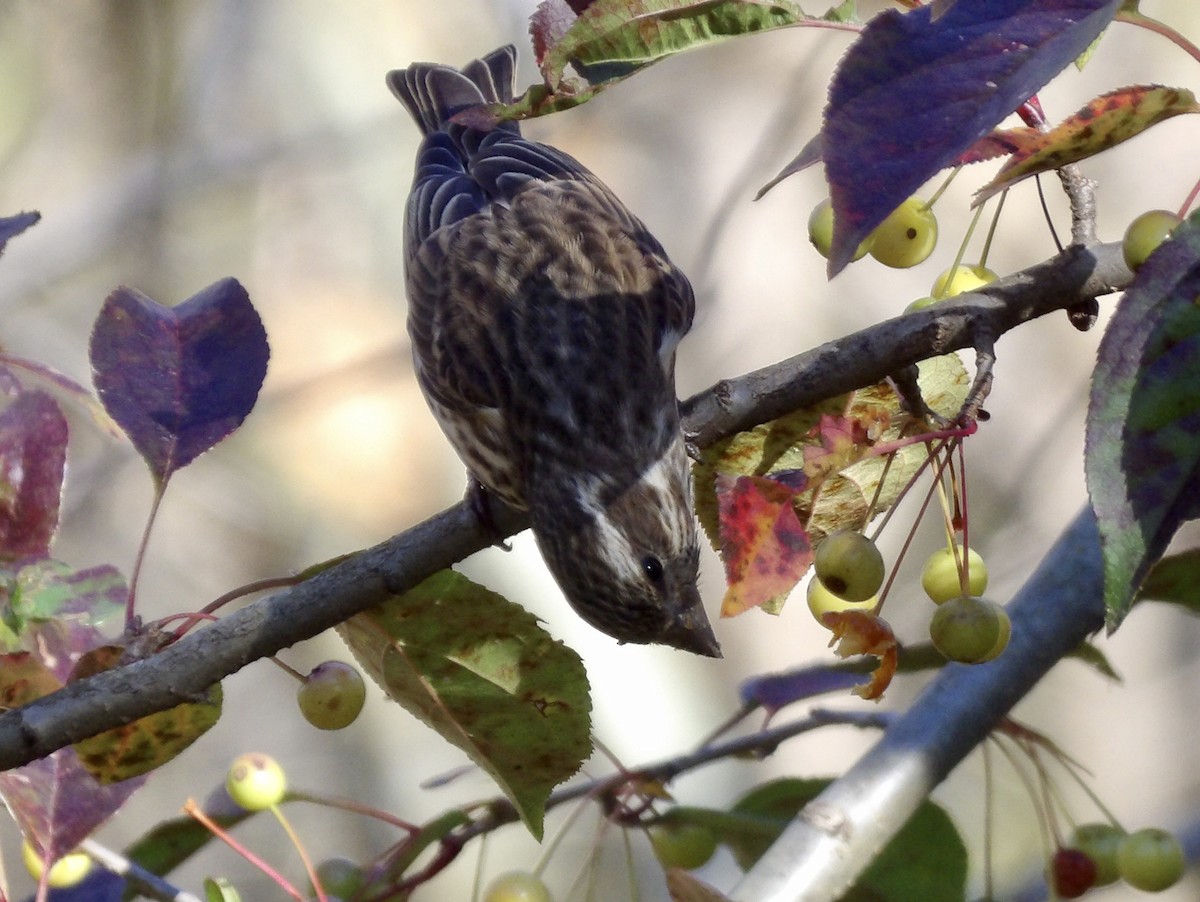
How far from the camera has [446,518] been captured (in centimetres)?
173

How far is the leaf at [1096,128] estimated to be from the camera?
1240 mm

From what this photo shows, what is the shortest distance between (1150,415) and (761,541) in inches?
23.0

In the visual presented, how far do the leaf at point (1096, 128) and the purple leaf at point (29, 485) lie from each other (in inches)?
46.5

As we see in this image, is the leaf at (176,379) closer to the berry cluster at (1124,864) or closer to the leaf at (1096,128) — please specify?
the leaf at (1096,128)

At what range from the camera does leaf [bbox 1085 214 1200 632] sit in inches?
39.0

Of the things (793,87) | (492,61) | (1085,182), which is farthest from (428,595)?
(793,87)

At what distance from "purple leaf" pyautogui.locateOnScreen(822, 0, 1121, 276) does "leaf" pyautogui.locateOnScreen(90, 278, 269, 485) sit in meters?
0.94

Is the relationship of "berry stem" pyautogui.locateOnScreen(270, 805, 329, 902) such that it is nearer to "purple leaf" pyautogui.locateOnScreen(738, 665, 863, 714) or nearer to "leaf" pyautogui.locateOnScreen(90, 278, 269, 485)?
"leaf" pyautogui.locateOnScreen(90, 278, 269, 485)

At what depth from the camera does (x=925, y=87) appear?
1.04m

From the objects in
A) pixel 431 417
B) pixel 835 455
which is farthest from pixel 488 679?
pixel 431 417

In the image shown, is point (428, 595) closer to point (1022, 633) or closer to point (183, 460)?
point (183, 460)

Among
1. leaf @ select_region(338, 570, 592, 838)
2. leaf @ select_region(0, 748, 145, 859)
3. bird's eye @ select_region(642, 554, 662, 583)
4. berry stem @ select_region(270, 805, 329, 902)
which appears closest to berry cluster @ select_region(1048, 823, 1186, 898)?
bird's eye @ select_region(642, 554, 662, 583)

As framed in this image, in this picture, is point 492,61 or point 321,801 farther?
point 492,61

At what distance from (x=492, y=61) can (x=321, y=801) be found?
→ 2484mm
